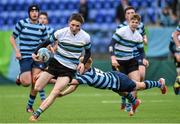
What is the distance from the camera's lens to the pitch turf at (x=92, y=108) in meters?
15.5

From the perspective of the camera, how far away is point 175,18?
1153 inches

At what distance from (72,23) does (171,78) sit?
1270 cm

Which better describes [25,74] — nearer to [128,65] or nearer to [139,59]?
[128,65]

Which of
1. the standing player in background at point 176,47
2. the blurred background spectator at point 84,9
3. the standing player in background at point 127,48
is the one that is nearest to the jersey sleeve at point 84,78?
the standing player in background at point 127,48

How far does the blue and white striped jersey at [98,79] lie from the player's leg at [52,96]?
0.95ft

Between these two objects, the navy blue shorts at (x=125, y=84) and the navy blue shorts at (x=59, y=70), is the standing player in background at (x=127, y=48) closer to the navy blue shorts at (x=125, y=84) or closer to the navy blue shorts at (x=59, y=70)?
the navy blue shorts at (x=125, y=84)

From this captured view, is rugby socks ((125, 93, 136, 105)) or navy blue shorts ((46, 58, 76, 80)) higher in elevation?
navy blue shorts ((46, 58, 76, 80))

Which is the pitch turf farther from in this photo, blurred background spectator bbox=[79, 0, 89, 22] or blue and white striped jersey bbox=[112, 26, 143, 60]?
blurred background spectator bbox=[79, 0, 89, 22]

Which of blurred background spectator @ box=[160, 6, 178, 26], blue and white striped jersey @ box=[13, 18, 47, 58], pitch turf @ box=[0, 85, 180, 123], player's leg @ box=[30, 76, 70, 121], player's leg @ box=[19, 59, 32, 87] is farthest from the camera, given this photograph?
blurred background spectator @ box=[160, 6, 178, 26]

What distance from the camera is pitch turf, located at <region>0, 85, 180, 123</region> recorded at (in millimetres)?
15484

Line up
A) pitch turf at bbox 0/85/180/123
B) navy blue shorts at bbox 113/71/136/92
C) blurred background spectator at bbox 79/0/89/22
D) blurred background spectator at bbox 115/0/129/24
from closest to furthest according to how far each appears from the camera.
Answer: pitch turf at bbox 0/85/180/123 < navy blue shorts at bbox 113/71/136/92 < blurred background spectator at bbox 115/0/129/24 < blurred background spectator at bbox 79/0/89/22

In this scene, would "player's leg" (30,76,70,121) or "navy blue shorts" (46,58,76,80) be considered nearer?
"player's leg" (30,76,70,121)

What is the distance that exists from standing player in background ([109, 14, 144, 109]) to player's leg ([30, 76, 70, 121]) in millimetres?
2363

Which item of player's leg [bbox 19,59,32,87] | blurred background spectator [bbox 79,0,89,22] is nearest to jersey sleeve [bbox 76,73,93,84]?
player's leg [bbox 19,59,32,87]
